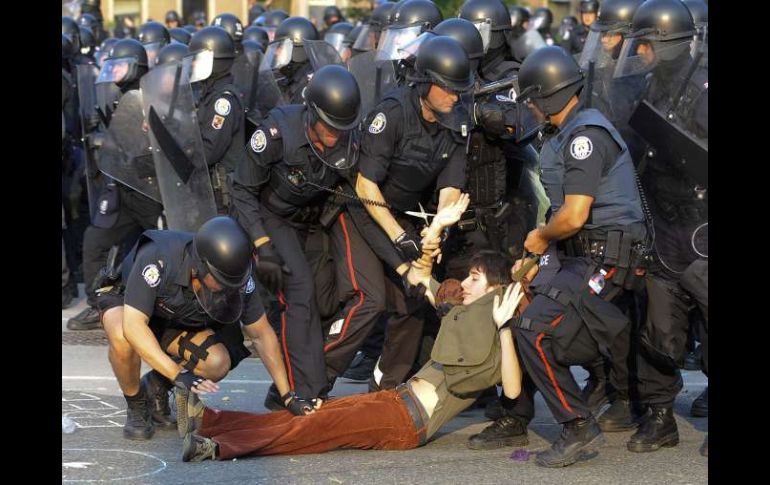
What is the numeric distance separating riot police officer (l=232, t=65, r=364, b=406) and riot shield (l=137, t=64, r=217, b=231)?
833mm

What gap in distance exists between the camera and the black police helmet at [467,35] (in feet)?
20.3

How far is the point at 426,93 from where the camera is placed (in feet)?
18.8

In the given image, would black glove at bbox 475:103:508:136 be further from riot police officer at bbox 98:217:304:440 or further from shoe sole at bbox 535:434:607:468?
shoe sole at bbox 535:434:607:468

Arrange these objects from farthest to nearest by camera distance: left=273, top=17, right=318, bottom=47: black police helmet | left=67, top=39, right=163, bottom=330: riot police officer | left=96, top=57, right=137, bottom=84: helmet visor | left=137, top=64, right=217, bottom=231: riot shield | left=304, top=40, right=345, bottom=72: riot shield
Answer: left=273, top=17, right=318, bottom=47: black police helmet → left=96, top=57, right=137, bottom=84: helmet visor → left=304, top=40, right=345, bottom=72: riot shield → left=67, top=39, right=163, bottom=330: riot police officer → left=137, top=64, right=217, bottom=231: riot shield

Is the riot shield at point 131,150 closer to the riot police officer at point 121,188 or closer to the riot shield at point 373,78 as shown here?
the riot police officer at point 121,188

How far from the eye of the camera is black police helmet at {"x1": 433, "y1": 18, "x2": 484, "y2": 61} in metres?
6.19

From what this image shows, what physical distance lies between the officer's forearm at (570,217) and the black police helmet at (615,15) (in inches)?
71.9

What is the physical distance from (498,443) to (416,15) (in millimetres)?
2988

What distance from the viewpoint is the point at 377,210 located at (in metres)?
5.81

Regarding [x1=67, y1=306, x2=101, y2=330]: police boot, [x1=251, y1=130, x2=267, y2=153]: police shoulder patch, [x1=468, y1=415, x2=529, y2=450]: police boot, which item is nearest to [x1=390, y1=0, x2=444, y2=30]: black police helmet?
[x1=251, y1=130, x2=267, y2=153]: police shoulder patch

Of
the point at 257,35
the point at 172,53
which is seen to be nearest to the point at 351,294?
the point at 172,53

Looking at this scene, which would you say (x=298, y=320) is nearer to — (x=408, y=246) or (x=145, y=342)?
(x=408, y=246)
